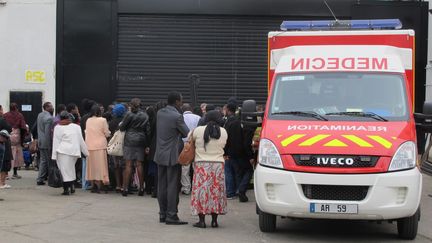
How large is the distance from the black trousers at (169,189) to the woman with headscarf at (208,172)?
442mm

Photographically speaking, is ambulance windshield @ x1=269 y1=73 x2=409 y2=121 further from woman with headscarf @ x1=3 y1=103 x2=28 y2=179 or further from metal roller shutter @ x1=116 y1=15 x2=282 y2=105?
metal roller shutter @ x1=116 y1=15 x2=282 y2=105

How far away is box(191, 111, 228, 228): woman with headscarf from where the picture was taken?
859 cm

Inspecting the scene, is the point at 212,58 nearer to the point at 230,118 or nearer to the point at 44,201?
the point at 230,118

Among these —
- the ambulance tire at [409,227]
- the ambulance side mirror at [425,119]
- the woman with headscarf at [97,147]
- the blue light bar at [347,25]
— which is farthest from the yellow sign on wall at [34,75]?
the ambulance tire at [409,227]

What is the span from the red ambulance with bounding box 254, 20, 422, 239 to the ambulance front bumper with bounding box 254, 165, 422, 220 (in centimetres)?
1

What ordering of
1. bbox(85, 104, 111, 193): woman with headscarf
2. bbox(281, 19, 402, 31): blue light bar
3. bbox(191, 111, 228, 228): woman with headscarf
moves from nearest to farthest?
bbox(191, 111, 228, 228): woman with headscarf → bbox(281, 19, 402, 31): blue light bar → bbox(85, 104, 111, 193): woman with headscarf

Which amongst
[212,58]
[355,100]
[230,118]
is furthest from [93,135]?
[212,58]

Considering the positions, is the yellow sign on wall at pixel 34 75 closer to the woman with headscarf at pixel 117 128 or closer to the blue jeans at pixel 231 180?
the woman with headscarf at pixel 117 128

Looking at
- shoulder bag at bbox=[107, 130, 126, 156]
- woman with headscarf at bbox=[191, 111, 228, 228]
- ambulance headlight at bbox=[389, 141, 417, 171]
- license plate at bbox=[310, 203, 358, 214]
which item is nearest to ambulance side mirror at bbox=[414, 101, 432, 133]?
ambulance headlight at bbox=[389, 141, 417, 171]

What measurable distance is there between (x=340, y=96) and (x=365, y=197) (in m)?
1.66

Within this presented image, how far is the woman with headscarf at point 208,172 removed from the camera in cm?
859

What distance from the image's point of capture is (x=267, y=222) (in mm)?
8273

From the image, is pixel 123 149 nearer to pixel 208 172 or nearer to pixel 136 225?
pixel 136 225

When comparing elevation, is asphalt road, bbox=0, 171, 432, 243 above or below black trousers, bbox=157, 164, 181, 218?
below
